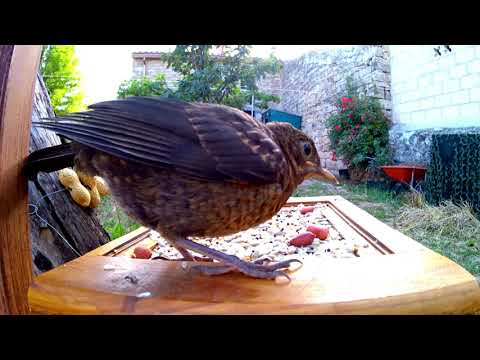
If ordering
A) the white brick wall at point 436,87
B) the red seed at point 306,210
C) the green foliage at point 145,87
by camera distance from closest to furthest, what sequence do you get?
the red seed at point 306,210 < the white brick wall at point 436,87 < the green foliage at point 145,87

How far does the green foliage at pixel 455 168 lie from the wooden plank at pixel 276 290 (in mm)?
1682

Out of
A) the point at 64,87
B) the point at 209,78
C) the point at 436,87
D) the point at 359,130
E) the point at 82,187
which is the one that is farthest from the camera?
the point at 359,130

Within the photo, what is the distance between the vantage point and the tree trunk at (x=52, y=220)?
130 cm

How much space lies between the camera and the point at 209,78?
3.02m

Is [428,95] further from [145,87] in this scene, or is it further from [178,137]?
[178,137]

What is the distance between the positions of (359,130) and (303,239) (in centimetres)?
260

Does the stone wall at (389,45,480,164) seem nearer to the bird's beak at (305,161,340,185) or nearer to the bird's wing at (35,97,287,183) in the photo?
the bird's beak at (305,161,340,185)

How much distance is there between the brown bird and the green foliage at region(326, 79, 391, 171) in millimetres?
2338

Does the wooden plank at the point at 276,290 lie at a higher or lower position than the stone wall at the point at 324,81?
lower

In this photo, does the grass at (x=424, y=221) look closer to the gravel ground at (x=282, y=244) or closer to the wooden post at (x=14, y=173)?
the gravel ground at (x=282, y=244)

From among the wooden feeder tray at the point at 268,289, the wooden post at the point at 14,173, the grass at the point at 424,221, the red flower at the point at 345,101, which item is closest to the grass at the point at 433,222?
the grass at the point at 424,221

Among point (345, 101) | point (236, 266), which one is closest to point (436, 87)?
point (345, 101)

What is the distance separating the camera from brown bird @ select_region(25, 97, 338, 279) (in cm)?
89

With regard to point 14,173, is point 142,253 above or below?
below
